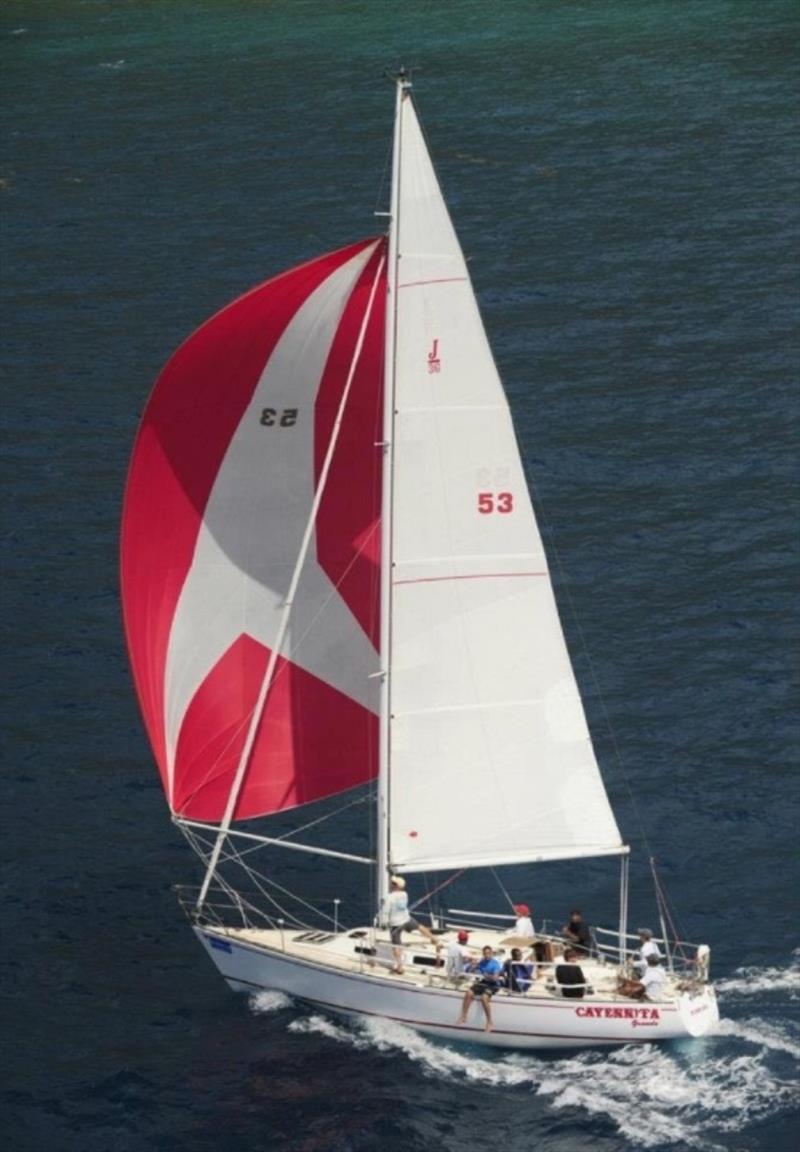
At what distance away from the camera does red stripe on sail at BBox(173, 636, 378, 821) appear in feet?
167

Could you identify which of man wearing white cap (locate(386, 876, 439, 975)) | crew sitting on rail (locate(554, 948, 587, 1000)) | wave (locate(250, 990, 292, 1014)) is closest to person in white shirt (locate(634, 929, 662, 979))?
crew sitting on rail (locate(554, 948, 587, 1000))

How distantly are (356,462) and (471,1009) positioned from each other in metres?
12.1

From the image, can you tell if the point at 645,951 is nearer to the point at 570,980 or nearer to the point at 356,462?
the point at 570,980

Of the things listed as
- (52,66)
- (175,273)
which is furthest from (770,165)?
(52,66)

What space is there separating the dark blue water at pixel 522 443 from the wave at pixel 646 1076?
0.31 feet

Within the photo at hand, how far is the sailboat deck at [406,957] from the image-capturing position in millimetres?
49781

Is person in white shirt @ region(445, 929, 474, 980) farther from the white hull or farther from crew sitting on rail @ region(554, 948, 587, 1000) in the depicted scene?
crew sitting on rail @ region(554, 948, 587, 1000)

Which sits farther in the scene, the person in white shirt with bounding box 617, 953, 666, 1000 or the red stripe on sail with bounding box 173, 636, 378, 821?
the red stripe on sail with bounding box 173, 636, 378, 821

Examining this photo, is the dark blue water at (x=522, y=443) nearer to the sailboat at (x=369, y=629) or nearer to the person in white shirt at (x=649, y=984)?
the person in white shirt at (x=649, y=984)

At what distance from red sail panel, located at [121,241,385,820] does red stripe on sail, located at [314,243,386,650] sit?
0.14 ft

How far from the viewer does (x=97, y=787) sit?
5950cm

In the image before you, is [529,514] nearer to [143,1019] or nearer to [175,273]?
[143,1019]

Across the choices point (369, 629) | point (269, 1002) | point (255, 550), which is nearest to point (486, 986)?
point (269, 1002)

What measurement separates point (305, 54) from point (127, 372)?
121ft
